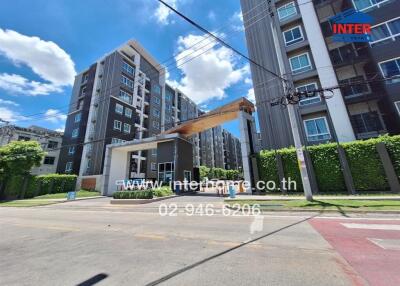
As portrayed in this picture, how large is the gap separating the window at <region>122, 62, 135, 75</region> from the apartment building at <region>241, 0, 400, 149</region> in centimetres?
3113

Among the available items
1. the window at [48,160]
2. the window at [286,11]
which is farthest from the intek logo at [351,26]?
the window at [48,160]

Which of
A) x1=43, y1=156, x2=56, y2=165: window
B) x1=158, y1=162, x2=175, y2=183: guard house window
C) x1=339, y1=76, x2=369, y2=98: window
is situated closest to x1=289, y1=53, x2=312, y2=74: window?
x1=339, y1=76, x2=369, y2=98: window

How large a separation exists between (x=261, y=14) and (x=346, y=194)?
78.1 feet

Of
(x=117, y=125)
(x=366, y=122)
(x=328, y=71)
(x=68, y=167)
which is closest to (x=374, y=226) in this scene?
(x=366, y=122)

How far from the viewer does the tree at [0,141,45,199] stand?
2811 centimetres

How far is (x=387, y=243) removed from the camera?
15.6 ft

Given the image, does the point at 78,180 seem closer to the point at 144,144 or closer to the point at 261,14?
the point at 144,144

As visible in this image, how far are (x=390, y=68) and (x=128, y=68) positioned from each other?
1858 inches

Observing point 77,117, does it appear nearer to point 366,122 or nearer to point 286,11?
point 286,11

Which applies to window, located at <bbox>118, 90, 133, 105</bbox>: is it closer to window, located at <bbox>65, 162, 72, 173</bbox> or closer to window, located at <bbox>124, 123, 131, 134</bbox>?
window, located at <bbox>124, 123, 131, 134</bbox>

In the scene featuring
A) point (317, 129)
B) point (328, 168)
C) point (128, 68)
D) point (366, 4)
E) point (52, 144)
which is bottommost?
point (328, 168)

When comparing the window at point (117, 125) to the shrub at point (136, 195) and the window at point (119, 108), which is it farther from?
the shrub at point (136, 195)

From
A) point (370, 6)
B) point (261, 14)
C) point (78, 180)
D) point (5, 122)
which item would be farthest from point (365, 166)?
point (78, 180)

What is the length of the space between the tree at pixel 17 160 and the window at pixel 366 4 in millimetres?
45612
